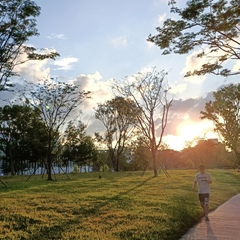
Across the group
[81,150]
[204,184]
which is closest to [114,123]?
[81,150]

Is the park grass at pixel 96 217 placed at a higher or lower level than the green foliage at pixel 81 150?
lower

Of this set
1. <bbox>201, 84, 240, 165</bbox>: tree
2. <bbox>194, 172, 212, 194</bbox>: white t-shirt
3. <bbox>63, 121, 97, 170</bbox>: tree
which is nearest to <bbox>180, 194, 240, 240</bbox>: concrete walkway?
<bbox>194, 172, 212, 194</bbox>: white t-shirt

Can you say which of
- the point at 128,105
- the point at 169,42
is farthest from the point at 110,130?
the point at 169,42

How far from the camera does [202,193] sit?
980 cm

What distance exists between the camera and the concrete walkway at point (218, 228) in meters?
7.26

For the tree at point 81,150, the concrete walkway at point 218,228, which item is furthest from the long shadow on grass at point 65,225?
the tree at point 81,150

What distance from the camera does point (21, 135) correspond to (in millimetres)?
46406

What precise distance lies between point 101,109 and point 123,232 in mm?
38349

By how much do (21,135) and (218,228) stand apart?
41.5 m

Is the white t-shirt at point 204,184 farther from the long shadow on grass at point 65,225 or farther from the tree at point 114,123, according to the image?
the tree at point 114,123

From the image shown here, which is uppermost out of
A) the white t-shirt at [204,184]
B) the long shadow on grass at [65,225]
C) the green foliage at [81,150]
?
the green foliage at [81,150]

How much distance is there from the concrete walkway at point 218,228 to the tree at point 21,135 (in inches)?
1315

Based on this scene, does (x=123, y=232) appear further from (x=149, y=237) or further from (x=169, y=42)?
(x=169, y=42)

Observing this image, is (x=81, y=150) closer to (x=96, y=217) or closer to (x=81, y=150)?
(x=81, y=150)
